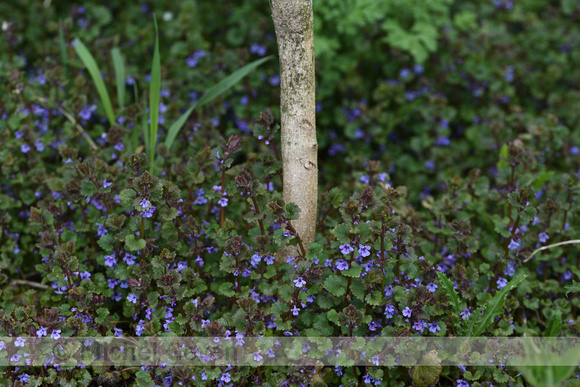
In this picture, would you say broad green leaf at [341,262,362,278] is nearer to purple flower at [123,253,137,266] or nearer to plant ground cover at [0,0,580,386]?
plant ground cover at [0,0,580,386]

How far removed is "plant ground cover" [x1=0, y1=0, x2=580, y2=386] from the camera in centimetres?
274

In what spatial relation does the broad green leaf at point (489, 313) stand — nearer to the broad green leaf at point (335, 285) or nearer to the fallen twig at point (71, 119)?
→ the broad green leaf at point (335, 285)

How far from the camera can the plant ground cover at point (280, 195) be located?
2.74 meters

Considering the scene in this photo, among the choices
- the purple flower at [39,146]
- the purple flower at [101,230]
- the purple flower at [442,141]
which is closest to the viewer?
the purple flower at [101,230]

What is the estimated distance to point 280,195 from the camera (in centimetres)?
290

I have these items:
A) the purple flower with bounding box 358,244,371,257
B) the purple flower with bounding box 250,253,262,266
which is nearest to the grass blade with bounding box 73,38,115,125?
the purple flower with bounding box 250,253,262,266

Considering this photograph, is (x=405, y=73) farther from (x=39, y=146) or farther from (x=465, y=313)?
(x=39, y=146)

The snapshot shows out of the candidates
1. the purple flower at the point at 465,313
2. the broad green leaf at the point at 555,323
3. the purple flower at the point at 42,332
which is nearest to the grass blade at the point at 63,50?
the purple flower at the point at 42,332

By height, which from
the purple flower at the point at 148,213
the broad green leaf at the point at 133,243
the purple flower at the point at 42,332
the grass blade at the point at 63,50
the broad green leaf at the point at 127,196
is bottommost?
the purple flower at the point at 42,332

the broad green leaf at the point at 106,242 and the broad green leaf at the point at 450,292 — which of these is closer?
the broad green leaf at the point at 450,292

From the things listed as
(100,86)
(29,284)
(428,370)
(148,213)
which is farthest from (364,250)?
(100,86)

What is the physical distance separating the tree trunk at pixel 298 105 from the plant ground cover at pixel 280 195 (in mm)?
115

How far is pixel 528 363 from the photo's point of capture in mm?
2070

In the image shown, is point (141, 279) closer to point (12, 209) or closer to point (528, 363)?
point (12, 209)
